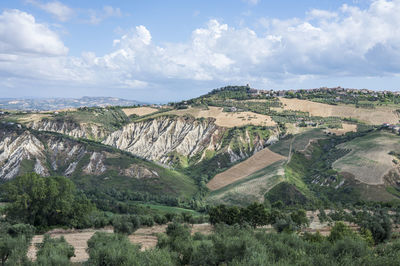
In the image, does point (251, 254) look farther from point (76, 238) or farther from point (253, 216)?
point (76, 238)

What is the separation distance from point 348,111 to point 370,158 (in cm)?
8457

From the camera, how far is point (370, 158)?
98.9 m

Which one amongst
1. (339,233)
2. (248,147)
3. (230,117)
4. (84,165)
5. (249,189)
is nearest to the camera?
(339,233)

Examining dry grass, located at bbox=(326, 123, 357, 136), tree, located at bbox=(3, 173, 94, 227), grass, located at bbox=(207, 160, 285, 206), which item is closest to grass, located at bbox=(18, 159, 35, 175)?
tree, located at bbox=(3, 173, 94, 227)

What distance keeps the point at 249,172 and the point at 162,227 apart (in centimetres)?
5914

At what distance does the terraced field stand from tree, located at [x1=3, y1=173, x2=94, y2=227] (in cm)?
7587

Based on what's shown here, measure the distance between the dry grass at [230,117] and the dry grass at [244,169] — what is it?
124 ft

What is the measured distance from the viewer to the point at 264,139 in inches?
5896

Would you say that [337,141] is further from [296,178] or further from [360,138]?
[296,178]

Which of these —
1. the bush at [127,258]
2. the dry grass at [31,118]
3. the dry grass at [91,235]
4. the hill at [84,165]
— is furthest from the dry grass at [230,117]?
the bush at [127,258]

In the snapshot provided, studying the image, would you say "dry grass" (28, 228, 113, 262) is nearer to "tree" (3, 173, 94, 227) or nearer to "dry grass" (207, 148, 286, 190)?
"tree" (3, 173, 94, 227)

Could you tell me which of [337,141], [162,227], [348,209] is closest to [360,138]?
[337,141]

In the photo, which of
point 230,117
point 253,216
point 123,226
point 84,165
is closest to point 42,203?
point 123,226

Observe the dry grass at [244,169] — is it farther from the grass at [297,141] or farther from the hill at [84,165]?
the hill at [84,165]
